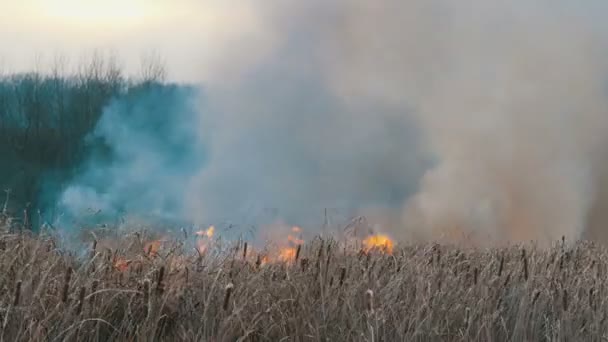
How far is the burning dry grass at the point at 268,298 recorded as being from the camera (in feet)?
15.3

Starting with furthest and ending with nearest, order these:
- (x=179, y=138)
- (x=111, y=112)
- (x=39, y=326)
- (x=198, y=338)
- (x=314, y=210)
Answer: (x=111, y=112), (x=179, y=138), (x=314, y=210), (x=198, y=338), (x=39, y=326)

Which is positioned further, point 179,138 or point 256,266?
point 179,138

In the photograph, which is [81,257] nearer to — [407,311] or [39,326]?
[39,326]

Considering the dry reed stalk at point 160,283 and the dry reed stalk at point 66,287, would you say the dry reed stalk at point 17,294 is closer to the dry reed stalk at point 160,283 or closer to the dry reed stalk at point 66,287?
the dry reed stalk at point 66,287

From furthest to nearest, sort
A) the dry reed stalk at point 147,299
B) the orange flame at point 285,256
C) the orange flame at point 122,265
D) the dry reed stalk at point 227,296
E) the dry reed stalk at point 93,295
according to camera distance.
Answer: the orange flame at point 285,256, the orange flame at point 122,265, the dry reed stalk at point 93,295, the dry reed stalk at point 147,299, the dry reed stalk at point 227,296

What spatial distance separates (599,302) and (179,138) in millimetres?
26906

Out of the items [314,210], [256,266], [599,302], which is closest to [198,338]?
[256,266]

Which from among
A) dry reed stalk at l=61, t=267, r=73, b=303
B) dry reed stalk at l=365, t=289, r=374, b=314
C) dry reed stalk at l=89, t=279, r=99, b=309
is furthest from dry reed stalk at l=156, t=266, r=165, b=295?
dry reed stalk at l=365, t=289, r=374, b=314

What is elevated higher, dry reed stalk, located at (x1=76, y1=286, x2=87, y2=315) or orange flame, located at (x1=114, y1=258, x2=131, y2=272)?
orange flame, located at (x1=114, y1=258, x2=131, y2=272)

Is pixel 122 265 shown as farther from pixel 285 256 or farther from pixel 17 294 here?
pixel 285 256

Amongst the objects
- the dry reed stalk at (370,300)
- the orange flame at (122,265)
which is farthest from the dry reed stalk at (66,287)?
the dry reed stalk at (370,300)

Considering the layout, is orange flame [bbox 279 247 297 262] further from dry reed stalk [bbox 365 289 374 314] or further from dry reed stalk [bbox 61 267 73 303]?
dry reed stalk [bbox 61 267 73 303]

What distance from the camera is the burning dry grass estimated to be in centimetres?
466

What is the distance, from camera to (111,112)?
39.7m
